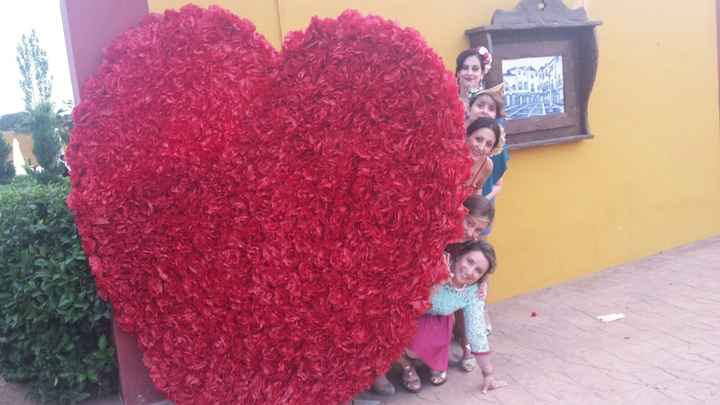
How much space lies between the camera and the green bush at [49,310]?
3.44m

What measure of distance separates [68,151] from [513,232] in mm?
3187

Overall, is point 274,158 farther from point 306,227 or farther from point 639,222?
point 639,222

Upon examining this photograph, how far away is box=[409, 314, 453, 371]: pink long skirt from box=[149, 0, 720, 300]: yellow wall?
4.87 feet

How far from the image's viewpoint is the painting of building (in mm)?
4879

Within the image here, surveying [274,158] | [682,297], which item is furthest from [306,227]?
[682,297]

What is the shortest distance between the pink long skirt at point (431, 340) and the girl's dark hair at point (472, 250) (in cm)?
34

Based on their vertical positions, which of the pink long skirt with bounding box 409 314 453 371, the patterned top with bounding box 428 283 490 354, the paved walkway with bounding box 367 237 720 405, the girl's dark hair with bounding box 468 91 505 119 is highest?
the girl's dark hair with bounding box 468 91 505 119

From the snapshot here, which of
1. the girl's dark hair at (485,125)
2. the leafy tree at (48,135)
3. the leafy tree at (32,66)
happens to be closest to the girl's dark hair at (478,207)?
the girl's dark hair at (485,125)

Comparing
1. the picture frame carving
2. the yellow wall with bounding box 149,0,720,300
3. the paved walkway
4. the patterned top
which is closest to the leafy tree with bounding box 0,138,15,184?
the yellow wall with bounding box 149,0,720,300

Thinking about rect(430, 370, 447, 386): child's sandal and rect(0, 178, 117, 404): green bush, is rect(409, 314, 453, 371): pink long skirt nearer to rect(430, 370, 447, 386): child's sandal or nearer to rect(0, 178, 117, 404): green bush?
rect(430, 370, 447, 386): child's sandal

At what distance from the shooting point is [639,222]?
5.88 metres

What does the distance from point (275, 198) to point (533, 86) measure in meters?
2.56

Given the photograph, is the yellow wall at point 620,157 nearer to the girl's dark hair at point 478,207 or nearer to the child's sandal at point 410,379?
the girl's dark hair at point 478,207

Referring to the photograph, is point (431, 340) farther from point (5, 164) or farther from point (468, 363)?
point (5, 164)
